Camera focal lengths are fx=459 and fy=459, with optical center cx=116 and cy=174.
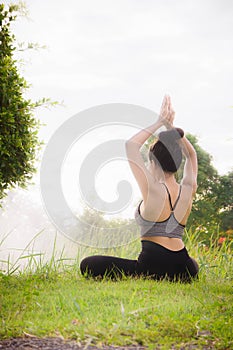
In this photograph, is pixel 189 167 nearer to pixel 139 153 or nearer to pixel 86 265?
pixel 139 153

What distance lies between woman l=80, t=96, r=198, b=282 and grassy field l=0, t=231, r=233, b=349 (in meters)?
0.16

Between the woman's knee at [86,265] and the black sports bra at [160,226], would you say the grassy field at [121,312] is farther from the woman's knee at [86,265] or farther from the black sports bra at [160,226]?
the black sports bra at [160,226]

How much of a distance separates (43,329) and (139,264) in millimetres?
2069

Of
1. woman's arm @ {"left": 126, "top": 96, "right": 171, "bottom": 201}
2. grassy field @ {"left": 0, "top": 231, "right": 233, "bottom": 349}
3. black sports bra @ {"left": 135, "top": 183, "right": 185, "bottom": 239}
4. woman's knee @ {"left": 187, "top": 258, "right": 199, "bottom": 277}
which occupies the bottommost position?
grassy field @ {"left": 0, "top": 231, "right": 233, "bottom": 349}

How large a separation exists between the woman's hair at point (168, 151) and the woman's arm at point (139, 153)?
0.13 meters

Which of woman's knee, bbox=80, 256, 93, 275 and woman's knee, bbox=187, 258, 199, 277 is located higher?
woman's knee, bbox=187, 258, 199, 277

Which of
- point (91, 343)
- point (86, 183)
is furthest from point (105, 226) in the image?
point (91, 343)

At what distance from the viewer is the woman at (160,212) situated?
4789mm

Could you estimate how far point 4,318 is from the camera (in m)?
3.52

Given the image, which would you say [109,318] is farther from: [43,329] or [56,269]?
[56,269]

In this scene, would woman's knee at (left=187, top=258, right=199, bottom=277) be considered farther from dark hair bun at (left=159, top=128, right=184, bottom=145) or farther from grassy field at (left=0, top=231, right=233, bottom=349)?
dark hair bun at (left=159, top=128, right=184, bottom=145)

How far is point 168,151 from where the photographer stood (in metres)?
4.93

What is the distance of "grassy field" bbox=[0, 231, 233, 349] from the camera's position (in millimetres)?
3055

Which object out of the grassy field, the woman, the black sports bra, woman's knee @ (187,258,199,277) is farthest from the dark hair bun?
the grassy field
